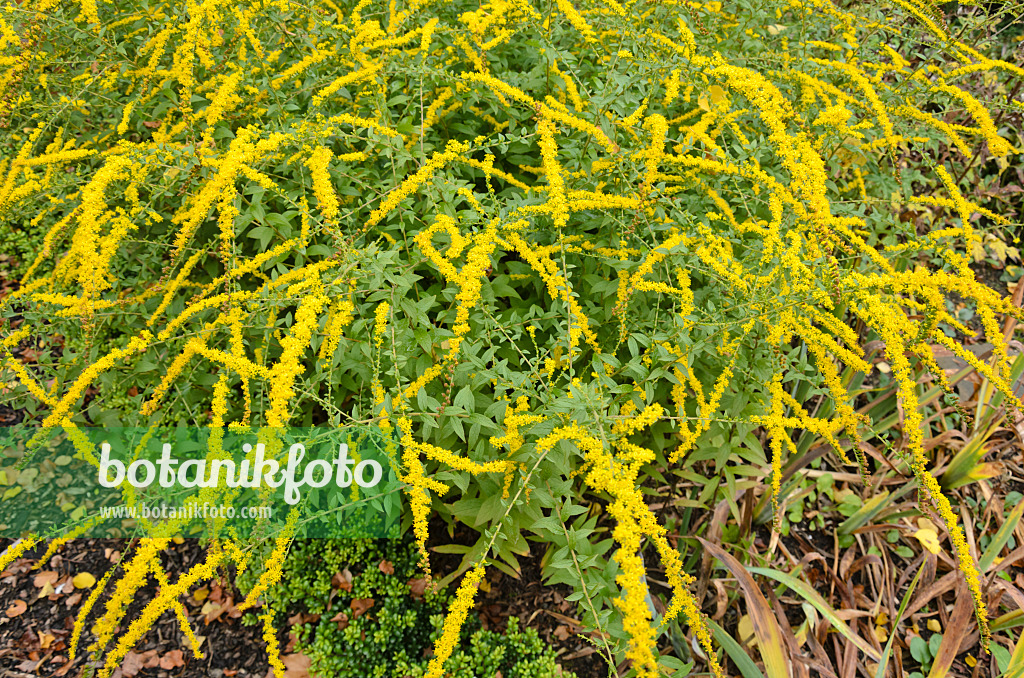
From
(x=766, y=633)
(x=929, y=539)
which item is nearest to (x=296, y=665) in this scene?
(x=766, y=633)

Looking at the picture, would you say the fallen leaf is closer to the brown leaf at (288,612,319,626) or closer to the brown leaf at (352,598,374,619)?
the brown leaf at (288,612,319,626)

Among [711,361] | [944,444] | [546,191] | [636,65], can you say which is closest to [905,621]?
[944,444]

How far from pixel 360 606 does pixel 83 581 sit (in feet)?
5.12

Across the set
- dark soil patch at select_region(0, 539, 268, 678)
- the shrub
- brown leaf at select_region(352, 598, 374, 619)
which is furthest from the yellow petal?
dark soil patch at select_region(0, 539, 268, 678)

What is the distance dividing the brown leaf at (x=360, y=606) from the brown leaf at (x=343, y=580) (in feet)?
0.24

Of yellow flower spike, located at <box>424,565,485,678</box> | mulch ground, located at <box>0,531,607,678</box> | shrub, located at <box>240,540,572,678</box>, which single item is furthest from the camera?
mulch ground, located at <box>0,531,607,678</box>

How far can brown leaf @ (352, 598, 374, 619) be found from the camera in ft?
10.9

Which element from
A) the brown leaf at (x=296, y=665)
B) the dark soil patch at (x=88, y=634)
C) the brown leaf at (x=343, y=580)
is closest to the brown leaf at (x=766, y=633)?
the brown leaf at (x=343, y=580)

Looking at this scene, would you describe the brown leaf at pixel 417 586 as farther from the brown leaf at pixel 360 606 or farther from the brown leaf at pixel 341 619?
the brown leaf at pixel 341 619

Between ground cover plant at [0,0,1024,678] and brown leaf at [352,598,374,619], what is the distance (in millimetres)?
459

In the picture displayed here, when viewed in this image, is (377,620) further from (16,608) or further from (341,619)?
(16,608)

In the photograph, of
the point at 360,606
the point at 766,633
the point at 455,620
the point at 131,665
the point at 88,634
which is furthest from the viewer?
the point at 360,606

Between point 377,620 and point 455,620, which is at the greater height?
point 455,620

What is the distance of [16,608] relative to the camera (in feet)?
10.8
